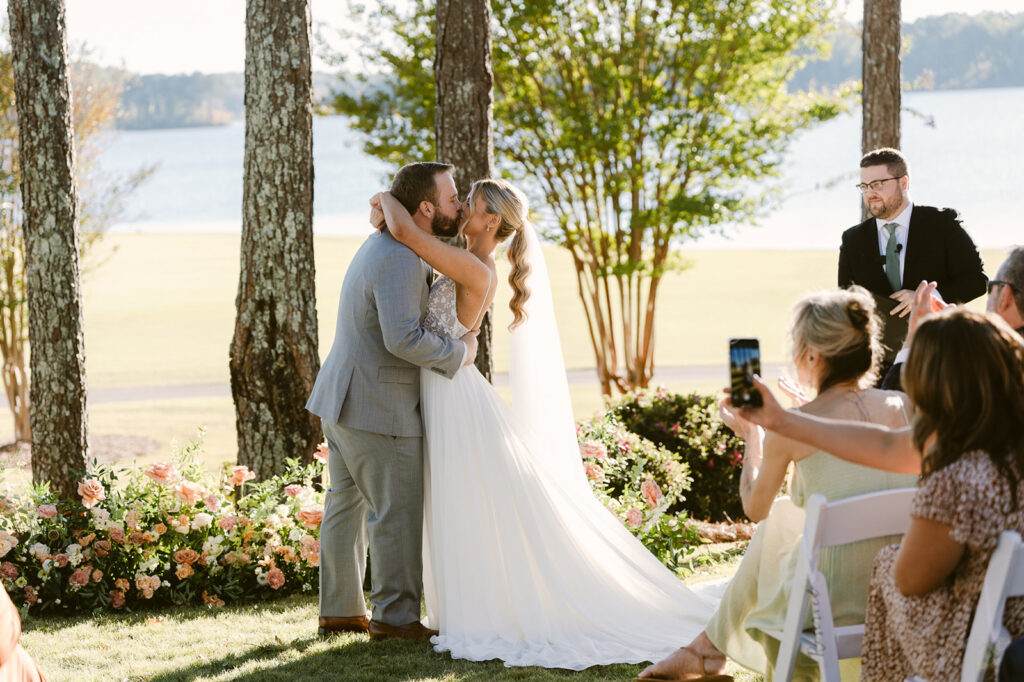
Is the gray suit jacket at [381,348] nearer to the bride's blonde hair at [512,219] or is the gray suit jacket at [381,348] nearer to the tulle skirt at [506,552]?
the tulle skirt at [506,552]

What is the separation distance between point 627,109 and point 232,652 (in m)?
8.86

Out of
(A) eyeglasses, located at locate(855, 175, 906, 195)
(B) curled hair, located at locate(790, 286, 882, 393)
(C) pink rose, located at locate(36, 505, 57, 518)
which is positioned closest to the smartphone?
(B) curled hair, located at locate(790, 286, 882, 393)

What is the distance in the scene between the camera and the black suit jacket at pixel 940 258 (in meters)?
5.24

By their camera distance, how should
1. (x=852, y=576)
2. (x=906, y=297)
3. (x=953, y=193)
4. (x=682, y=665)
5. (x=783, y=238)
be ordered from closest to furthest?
(x=852, y=576), (x=682, y=665), (x=906, y=297), (x=953, y=193), (x=783, y=238)

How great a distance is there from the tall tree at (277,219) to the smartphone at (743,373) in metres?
4.20

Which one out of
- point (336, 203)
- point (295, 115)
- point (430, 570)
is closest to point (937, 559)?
point (430, 570)

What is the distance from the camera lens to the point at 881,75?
781 cm

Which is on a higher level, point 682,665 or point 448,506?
point 448,506

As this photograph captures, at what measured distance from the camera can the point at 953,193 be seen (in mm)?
60688

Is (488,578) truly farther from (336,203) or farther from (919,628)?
(336,203)

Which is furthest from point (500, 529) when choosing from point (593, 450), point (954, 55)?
point (954, 55)

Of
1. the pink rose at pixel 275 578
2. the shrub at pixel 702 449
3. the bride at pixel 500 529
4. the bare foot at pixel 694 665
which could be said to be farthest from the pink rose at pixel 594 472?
the bare foot at pixel 694 665

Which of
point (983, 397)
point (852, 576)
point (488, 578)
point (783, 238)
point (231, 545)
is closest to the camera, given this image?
point (983, 397)

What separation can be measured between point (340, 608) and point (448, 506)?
2.39 feet
